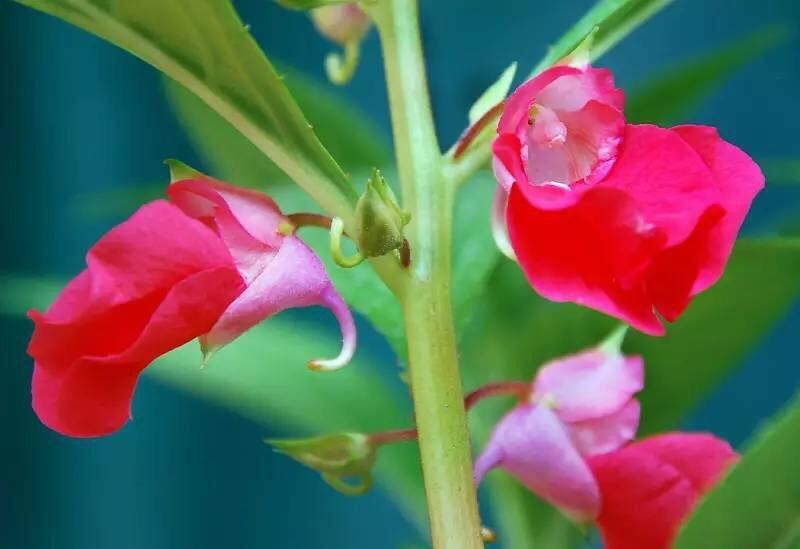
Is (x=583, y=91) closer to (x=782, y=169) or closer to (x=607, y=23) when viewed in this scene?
(x=607, y=23)

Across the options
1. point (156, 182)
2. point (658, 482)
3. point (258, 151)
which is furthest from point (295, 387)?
point (156, 182)

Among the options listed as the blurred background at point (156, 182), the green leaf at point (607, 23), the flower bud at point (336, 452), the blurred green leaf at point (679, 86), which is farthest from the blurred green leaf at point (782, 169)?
the flower bud at point (336, 452)

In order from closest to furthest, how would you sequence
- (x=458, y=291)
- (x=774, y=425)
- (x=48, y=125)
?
(x=774, y=425)
(x=458, y=291)
(x=48, y=125)

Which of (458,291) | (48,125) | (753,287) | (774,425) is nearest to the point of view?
(774,425)

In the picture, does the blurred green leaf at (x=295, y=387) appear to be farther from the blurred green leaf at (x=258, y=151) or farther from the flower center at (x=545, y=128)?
the flower center at (x=545, y=128)

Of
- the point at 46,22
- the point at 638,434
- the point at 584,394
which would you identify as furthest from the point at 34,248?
the point at 584,394

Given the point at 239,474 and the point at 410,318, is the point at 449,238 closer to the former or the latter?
the point at 410,318
